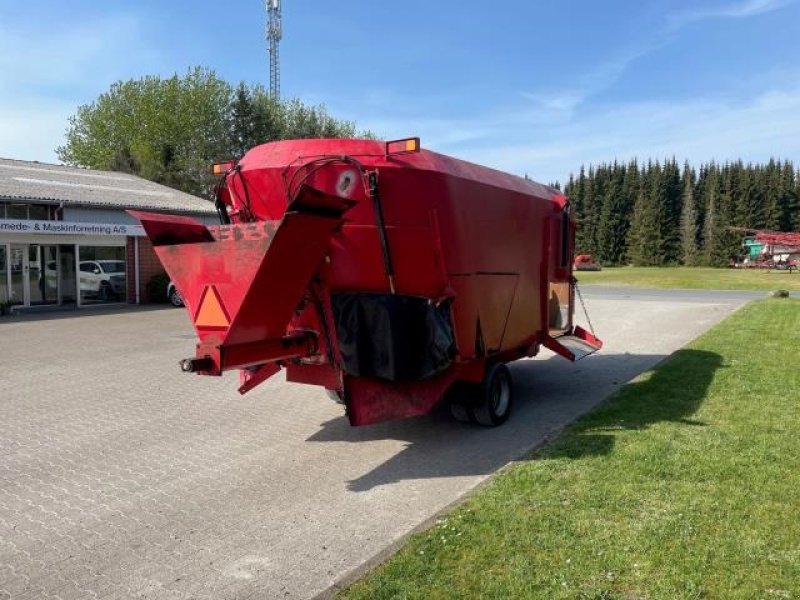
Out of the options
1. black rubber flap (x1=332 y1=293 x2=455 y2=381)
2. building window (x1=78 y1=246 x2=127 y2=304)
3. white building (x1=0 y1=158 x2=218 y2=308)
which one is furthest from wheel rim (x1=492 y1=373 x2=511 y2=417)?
building window (x1=78 y1=246 x2=127 y2=304)

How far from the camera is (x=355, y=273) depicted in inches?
243

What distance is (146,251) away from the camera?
79.1ft

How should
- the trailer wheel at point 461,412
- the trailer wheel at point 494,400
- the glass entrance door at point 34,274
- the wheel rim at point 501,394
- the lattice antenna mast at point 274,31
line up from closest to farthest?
the trailer wheel at point 494,400 < the trailer wheel at point 461,412 < the wheel rim at point 501,394 < the glass entrance door at point 34,274 < the lattice antenna mast at point 274,31

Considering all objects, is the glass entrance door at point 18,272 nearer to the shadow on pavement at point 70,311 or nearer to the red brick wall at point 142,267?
the shadow on pavement at point 70,311

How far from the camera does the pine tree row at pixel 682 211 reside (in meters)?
75.6

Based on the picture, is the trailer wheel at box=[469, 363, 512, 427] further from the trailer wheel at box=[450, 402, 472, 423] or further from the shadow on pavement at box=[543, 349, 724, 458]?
the shadow on pavement at box=[543, 349, 724, 458]

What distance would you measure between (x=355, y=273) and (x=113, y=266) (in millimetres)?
19901

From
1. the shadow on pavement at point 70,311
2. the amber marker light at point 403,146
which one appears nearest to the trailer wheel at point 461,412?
the amber marker light at point 403,146

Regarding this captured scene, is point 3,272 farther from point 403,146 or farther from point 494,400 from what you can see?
point 403,146

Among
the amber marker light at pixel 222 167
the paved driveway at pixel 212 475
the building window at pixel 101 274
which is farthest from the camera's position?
the building window at pixel 101 274

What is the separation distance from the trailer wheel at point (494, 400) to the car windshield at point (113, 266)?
19.4 m

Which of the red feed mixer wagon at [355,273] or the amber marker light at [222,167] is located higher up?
the amber marker light at [222,167]

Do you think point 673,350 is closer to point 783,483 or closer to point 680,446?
point 680,446

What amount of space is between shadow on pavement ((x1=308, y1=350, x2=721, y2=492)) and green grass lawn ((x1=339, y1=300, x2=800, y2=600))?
0.54 ft
